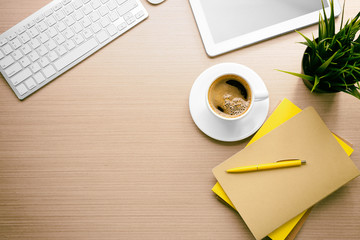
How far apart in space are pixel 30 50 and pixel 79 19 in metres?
0.16

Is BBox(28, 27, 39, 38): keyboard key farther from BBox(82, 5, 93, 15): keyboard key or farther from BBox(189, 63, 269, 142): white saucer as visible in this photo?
BBox(189, 63, 269, 142): white saucer

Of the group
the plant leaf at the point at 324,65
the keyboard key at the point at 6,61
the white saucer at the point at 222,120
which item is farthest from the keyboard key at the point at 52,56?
the plant leaf at the point at 324,65

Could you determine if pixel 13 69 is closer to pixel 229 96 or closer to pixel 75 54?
pixel 75 54

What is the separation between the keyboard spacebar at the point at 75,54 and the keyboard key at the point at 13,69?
100mm

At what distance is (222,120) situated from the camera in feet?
2.28

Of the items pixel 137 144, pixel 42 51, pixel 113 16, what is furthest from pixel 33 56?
pixel 137 144

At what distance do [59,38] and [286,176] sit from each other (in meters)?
0.70

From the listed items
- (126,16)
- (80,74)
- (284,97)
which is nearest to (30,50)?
(80,74)

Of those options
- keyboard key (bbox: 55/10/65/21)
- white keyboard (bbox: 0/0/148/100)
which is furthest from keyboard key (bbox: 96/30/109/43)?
keyboard key (bbox: 55/10/65/21)

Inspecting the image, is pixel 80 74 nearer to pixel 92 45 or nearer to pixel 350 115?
pixel 92 45

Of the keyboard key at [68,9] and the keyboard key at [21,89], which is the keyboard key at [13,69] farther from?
the keyboard key at [68,9]

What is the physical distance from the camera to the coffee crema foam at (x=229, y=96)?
673 millimetres

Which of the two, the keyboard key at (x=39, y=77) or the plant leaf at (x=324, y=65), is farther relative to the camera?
the keyboard key at (x=39, y=77)

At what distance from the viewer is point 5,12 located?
0.77m
